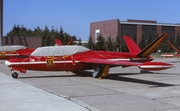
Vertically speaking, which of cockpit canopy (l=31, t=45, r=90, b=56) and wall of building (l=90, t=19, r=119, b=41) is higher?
wall of building (l=90, t=19, r=119, b=41)

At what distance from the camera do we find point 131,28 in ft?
337

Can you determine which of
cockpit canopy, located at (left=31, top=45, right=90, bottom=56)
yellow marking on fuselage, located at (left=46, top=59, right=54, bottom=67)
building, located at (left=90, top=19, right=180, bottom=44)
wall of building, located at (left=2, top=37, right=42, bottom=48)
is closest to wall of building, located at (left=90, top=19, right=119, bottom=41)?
building, located at (left=90, top=19, right=180, bottom=44)

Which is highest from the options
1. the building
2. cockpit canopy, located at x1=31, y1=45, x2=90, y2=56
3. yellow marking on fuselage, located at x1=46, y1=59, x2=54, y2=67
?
the building

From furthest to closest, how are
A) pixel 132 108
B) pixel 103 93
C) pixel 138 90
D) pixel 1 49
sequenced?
pixel 1 49 → pixel 138 90 → pixel 103 93 → pixel 132 108

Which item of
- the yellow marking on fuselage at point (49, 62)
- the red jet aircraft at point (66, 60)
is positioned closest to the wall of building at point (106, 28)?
the red jet aircraft at point (66, 60)

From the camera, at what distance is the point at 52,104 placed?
29.0 feet

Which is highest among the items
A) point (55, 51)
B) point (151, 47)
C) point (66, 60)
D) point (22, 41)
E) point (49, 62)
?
point (22, 41)

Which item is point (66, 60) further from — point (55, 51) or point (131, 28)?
point (131, 28)

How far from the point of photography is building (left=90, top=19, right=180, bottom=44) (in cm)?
10044

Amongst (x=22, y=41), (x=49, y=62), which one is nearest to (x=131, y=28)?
(x=22, y=41)

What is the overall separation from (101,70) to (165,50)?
257 feet

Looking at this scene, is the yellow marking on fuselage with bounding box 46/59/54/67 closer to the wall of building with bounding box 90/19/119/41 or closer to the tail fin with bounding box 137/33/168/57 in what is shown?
the tail fin with bounding box 137/33/168/57

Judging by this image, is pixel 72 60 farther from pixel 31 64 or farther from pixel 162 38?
pixel 162 38

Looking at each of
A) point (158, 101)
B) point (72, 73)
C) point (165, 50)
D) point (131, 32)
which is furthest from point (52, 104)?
point (131, 32)
